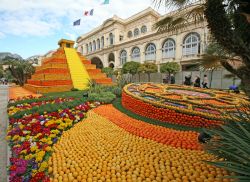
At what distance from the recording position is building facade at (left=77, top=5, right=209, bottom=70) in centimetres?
2611

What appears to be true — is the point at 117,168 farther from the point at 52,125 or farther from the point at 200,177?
the point at 52,125

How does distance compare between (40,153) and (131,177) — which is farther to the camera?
(40,153)

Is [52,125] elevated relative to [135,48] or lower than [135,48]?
lower

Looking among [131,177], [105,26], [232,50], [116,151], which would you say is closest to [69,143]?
[116,151]

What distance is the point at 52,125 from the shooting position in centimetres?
460

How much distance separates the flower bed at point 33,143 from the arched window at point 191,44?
2524 cm

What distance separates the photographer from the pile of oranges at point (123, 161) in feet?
7.92

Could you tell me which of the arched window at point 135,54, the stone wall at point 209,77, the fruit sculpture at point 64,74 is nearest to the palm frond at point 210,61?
the fruit sculpture at point 64,74

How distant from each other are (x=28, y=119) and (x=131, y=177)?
14.5 ft

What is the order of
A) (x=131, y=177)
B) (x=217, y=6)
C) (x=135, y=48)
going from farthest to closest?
(x=135, y=48), (x=217, y=6), (x=131, y=177)

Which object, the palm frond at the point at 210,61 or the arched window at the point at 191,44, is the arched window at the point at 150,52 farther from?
the palm frond at the point at 210,61

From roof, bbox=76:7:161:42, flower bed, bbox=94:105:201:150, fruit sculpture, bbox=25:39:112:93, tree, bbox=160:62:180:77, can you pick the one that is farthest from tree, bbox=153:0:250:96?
roof, bbox=76:7:161:42

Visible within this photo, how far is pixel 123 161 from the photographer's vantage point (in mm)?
2803

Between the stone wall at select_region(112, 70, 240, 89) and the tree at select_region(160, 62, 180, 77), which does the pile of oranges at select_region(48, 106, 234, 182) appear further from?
the tree at select_region(160, 62, 180, 77)
